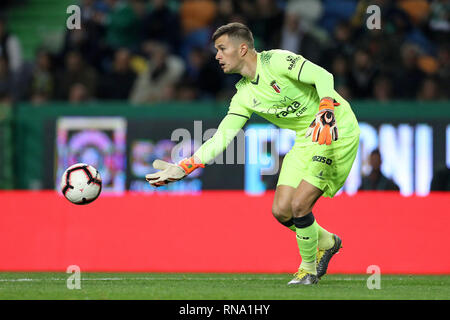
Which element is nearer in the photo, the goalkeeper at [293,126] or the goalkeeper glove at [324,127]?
the goalkeeper glove at [324,127]

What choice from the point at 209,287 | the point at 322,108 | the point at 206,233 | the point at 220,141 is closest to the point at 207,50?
the point at 206,233

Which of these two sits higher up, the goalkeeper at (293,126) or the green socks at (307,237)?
the goalkeeper at (293,126)

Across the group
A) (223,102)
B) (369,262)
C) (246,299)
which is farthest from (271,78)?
(223,102)

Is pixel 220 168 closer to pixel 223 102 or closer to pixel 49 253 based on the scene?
pixel 223 102

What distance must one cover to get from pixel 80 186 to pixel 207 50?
7.05 meters

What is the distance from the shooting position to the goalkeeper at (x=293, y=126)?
8664 millimetres

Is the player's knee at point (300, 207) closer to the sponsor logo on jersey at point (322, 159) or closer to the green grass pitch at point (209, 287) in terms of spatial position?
the sponsor logo on jersey at point (322, 159)

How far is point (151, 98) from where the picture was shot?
1523 cm

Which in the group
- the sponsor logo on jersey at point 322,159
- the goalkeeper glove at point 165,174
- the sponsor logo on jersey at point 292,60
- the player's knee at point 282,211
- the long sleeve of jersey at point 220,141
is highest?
the sponsor logo on jersey at point 292,60

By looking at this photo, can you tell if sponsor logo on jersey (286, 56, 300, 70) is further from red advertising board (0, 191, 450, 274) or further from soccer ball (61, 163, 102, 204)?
red advertising board (0, 191, 450, 274)

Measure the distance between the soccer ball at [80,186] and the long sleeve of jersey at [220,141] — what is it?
101 cm

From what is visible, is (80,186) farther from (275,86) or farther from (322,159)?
(322,159)

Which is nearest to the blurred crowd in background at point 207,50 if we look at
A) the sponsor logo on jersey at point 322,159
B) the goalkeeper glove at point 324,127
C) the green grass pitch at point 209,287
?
the green grass pitch at point 209,287

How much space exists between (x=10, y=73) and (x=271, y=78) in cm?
754
